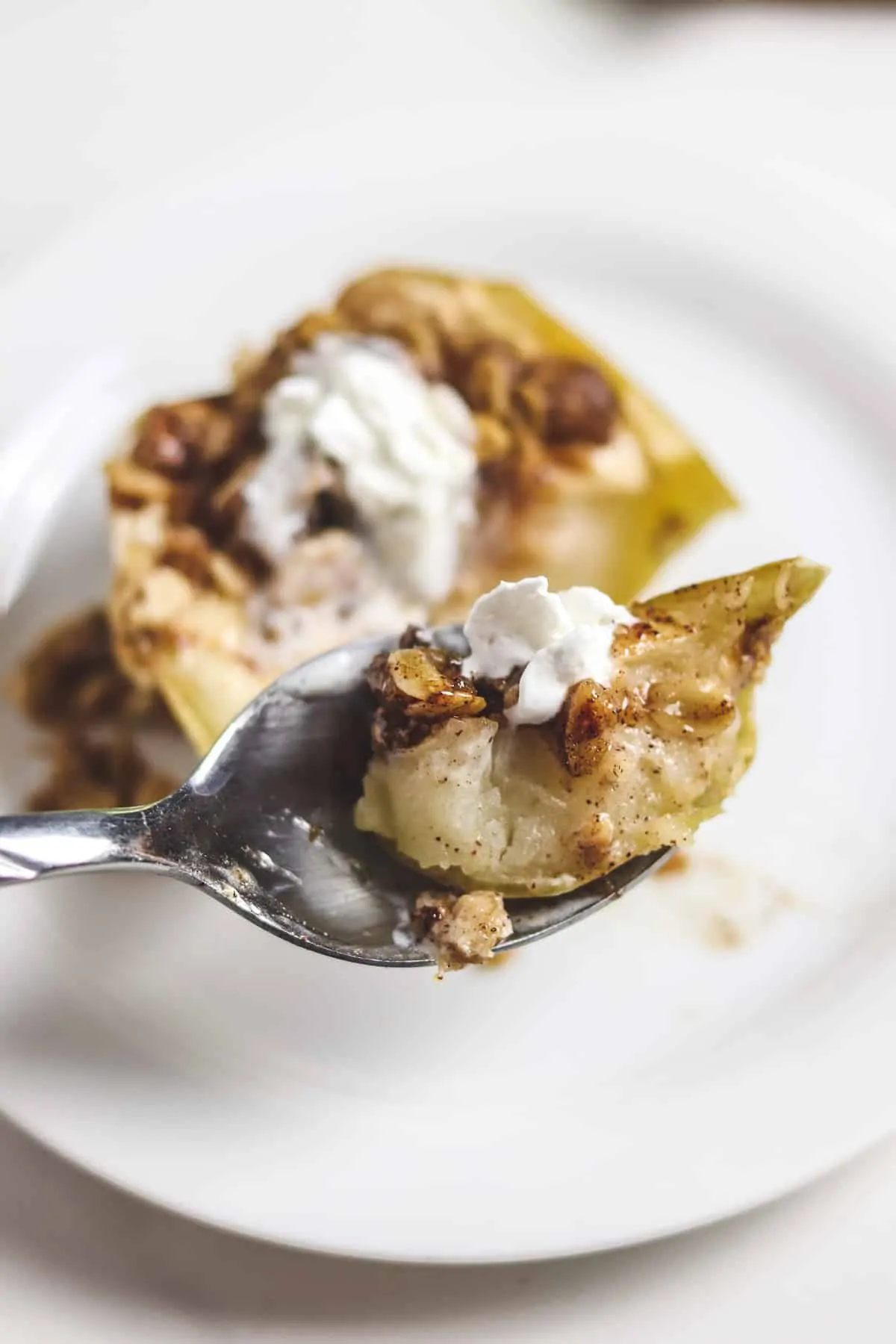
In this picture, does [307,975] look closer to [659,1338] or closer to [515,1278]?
[515,1278]

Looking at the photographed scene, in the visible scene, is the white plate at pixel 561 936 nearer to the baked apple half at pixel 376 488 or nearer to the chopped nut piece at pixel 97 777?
the chopped nut piece at pixel 97 777

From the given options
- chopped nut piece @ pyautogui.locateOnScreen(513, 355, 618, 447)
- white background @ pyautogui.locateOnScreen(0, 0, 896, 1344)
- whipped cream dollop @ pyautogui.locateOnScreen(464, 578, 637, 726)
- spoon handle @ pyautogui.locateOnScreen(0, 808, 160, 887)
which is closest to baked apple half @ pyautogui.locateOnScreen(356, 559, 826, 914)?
whipped cream dollop @ pyautogui.locateOnScreen(464, 578, 637, 726)

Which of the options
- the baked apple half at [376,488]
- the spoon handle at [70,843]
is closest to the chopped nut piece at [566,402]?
the baked apple half at [376,488]

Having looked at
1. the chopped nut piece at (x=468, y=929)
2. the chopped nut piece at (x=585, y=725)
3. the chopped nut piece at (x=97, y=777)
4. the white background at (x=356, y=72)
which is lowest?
the chopped nut piece at (x=468, y=929)

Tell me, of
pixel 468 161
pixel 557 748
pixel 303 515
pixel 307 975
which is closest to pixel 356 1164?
pixel 307 975

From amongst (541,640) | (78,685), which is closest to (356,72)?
(78,685)

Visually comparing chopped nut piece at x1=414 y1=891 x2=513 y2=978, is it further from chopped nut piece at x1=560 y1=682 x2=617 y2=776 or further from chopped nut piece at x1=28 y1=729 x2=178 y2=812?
chopped nut piece at x1=28 y1=729 x2=178 y2=812

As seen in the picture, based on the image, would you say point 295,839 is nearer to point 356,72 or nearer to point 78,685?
point 78,685
